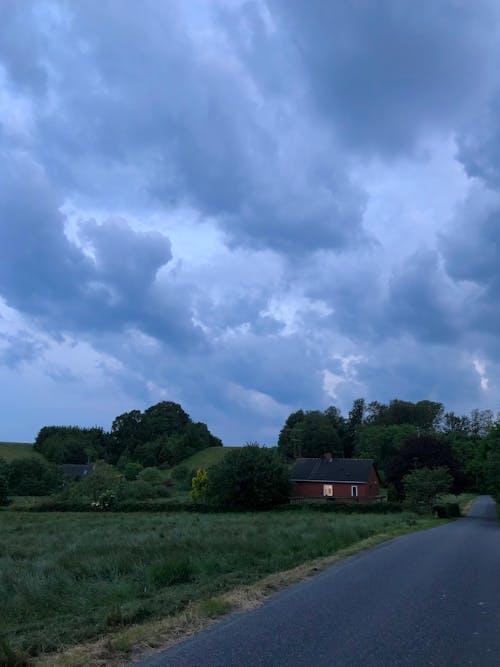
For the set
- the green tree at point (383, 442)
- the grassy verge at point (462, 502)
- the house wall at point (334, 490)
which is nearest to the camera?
the grassy verge at point (462, 502)

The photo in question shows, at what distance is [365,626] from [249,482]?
44381 millimetres

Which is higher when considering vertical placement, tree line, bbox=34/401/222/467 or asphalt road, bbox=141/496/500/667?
tree line, bbox=34/401/222/467

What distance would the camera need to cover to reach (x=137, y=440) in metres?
129

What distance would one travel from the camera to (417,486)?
45781mm

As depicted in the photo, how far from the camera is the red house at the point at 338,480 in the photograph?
2670 inches

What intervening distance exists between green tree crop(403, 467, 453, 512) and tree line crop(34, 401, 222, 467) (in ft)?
222

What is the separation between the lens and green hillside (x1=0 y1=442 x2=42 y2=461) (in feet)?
326

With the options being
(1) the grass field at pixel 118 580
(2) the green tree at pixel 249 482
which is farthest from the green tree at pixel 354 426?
(1) the grass field at pixel 118 580

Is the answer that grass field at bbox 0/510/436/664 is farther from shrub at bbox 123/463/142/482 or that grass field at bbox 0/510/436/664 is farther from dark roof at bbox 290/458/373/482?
shrub at bbox 123/463/142/482

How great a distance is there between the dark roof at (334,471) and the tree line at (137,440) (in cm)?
4178

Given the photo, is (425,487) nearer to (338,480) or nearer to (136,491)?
(338,480)

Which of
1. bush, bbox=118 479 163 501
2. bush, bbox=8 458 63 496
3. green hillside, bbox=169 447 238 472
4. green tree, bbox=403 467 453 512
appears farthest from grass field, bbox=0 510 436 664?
green hillside, bbox=169 447 238 472

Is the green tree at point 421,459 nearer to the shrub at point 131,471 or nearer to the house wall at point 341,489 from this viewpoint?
the house wall at point 341,489

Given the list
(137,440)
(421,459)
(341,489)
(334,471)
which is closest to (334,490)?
(341,489)
